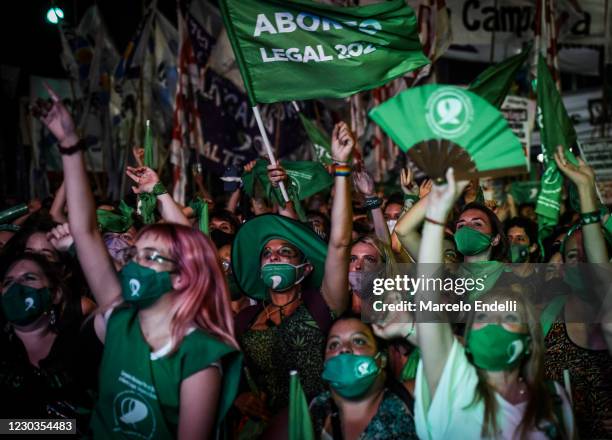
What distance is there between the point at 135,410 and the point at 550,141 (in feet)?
14.7

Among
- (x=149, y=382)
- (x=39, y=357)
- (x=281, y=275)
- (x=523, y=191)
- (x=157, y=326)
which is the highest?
(x=523, y=191)

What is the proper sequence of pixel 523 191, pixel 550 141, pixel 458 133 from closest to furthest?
pixel 458 133, pixel 550 141, pixel 523 191

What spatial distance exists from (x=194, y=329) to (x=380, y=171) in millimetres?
8764

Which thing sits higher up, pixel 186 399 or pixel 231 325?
pixel 231 325

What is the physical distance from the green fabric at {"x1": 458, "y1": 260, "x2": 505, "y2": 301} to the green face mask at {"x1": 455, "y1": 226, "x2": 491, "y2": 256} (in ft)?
0.30

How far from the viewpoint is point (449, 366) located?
9.12 feet

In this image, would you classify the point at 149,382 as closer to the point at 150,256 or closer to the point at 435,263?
the point at 150,256

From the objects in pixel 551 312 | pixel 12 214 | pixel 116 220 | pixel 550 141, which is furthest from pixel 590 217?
pixel 12 214

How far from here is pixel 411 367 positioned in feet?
10.8

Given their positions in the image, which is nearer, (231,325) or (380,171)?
(231,325)

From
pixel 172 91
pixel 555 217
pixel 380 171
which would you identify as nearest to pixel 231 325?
pixel 555 217

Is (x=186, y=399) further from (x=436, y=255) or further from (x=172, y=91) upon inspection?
(x=172, y=91)

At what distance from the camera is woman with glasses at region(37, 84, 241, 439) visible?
277 cm

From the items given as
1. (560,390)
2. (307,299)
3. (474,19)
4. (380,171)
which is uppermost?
(474,19)
